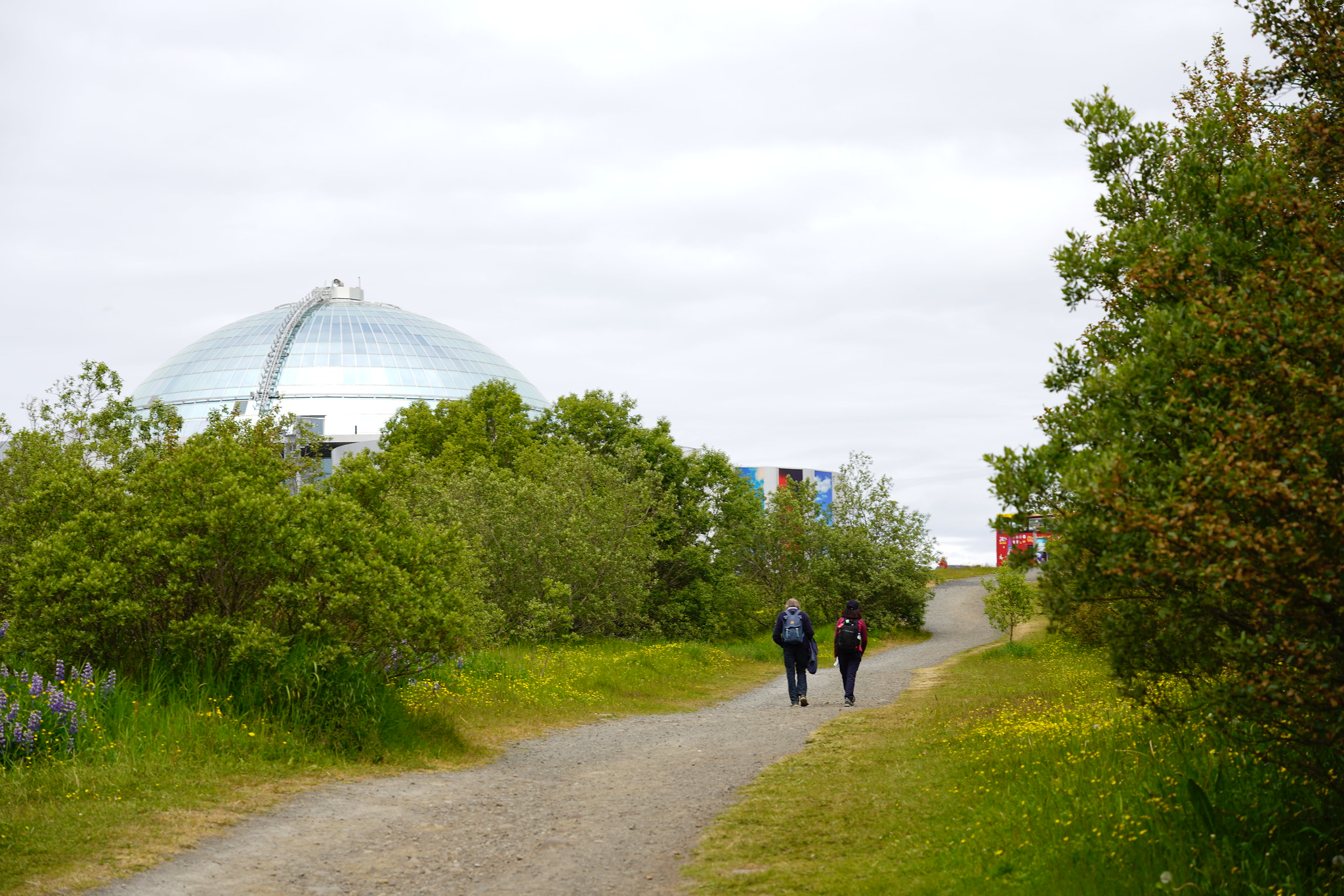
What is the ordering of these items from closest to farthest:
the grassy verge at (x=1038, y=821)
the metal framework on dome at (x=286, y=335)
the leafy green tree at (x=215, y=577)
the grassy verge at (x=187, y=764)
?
the grassy verge at (x=1038, y=821) → the grassy verge at (x=187, y=764) → the leafy green tree at (x=215, y=577) → the metal framework on dome at (x=286, y=335)

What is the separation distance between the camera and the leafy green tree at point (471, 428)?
39156 mm

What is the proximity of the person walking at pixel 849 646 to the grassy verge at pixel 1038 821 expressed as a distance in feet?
18.3

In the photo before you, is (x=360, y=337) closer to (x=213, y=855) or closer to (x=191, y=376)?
(x=191, y=376)

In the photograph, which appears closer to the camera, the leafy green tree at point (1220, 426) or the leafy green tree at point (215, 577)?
the leafy green tree at point (1220, 426)

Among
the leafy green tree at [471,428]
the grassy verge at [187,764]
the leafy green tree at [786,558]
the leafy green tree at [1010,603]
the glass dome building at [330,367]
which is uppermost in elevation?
the glass dome building at [330,367]

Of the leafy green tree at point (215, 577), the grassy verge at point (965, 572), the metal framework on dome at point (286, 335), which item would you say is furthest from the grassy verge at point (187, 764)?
the grassy verge at point (965, 572)

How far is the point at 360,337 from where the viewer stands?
79.4 meters

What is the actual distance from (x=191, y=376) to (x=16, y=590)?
73078 millimetres

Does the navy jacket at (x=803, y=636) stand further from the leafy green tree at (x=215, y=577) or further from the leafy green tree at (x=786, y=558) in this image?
the leafy green tree at (x=786, y=558)

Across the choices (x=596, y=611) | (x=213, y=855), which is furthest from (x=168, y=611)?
(x=596, y=611)

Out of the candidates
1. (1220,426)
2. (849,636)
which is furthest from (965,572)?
(1220,426)

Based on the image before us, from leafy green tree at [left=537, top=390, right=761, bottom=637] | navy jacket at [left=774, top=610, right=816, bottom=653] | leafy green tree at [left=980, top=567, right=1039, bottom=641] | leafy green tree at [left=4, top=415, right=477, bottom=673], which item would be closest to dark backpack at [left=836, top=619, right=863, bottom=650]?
navy jacket at [left=774, top=610, right=816, bottom=653]

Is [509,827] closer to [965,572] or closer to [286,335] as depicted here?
[286,335]

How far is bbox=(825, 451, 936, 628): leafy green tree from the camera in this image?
40781mm
